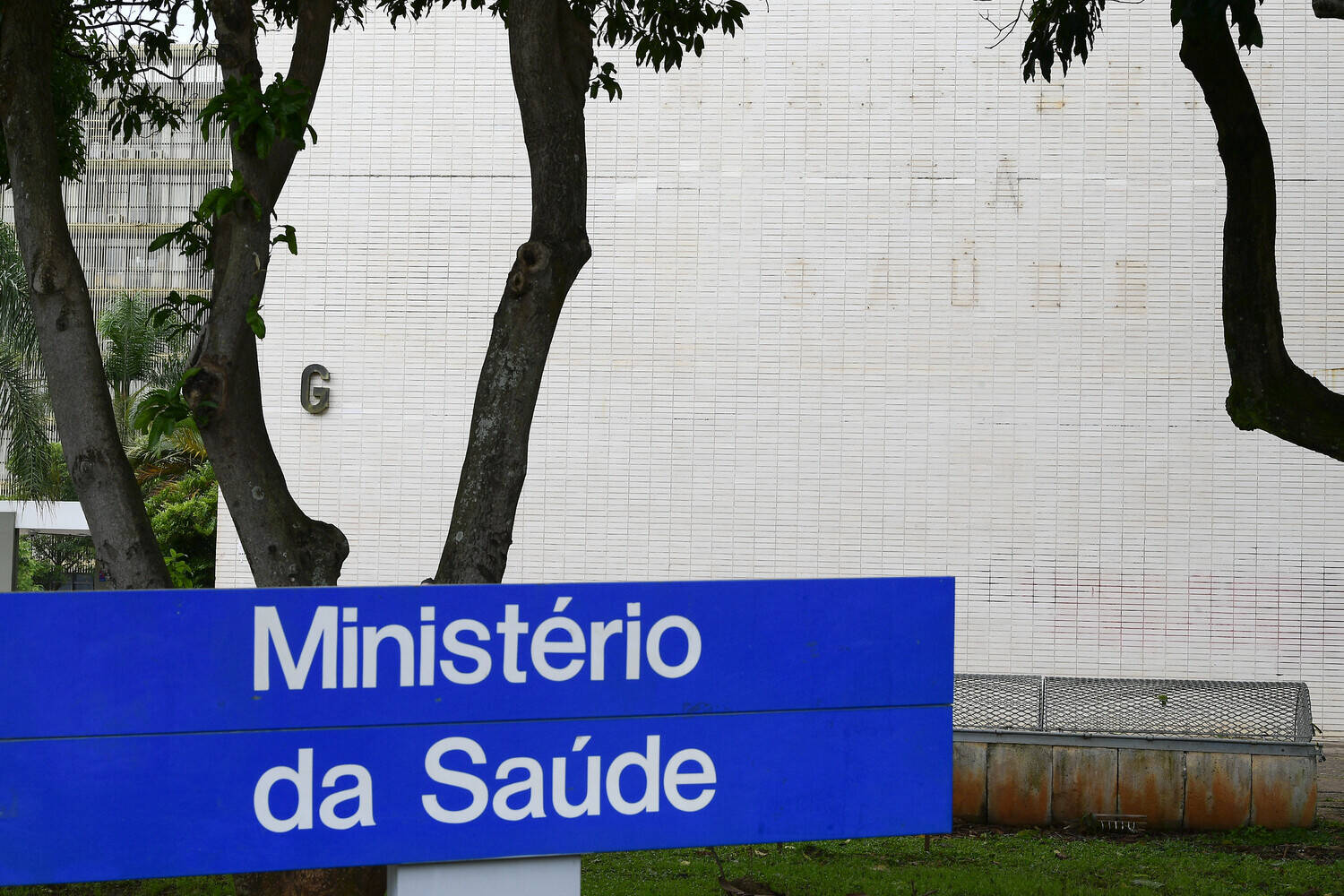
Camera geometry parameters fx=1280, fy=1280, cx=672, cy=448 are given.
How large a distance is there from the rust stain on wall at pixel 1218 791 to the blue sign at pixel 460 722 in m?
6.10

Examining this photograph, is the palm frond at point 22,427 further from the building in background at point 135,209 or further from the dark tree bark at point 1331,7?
the building in background at point 135,209

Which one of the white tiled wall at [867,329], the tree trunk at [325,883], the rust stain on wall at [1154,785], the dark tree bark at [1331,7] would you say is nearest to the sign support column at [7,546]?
the white tiled wall at [867,329]

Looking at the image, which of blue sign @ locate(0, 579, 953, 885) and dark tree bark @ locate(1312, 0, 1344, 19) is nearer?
blue sign @ locate(0, 579, 953, 885)

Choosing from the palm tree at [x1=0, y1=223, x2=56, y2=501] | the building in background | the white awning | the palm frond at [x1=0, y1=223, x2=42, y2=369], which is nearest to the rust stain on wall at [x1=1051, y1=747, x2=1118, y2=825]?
the white awning

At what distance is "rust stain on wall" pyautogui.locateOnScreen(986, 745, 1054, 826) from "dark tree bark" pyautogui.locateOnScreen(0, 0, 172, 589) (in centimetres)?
600

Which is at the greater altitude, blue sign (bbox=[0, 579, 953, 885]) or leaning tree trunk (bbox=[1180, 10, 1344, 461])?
leaning tree trunk (bbox=[1180, 10, 1344, 461])

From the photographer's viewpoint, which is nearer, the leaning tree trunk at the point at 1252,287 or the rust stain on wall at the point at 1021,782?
the leaning tree trunk at the point at 1252,287

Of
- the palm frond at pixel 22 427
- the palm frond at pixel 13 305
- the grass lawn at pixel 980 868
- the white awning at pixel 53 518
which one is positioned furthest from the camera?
the palm frond at pixel 22 427

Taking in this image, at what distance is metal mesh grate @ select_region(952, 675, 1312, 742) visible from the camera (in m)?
9.20

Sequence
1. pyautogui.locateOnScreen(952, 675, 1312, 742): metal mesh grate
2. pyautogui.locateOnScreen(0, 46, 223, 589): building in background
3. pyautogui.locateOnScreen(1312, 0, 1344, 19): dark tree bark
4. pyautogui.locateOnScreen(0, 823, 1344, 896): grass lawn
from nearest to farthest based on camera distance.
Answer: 1. pyautogui.locateOnScreen(1312, 0, 1344, 19): dark tree bark
2. pyautogui.locateOnScreen(0, 823, 1344, 896): grass lawn
3. pyautogui.locateOnScreen(952, 675, 1312, 742): metal mesh grate
4. pyautogui.locateOnScreen(0, 46, 223, 589): building in background

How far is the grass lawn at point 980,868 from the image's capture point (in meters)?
6.80

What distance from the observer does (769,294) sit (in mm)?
13875

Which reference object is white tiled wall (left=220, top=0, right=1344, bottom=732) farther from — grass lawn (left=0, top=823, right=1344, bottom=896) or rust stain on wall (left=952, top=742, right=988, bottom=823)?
grass lawn (left=0, top=823, right=1344, bottom=896)

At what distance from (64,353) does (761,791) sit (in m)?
3.44
